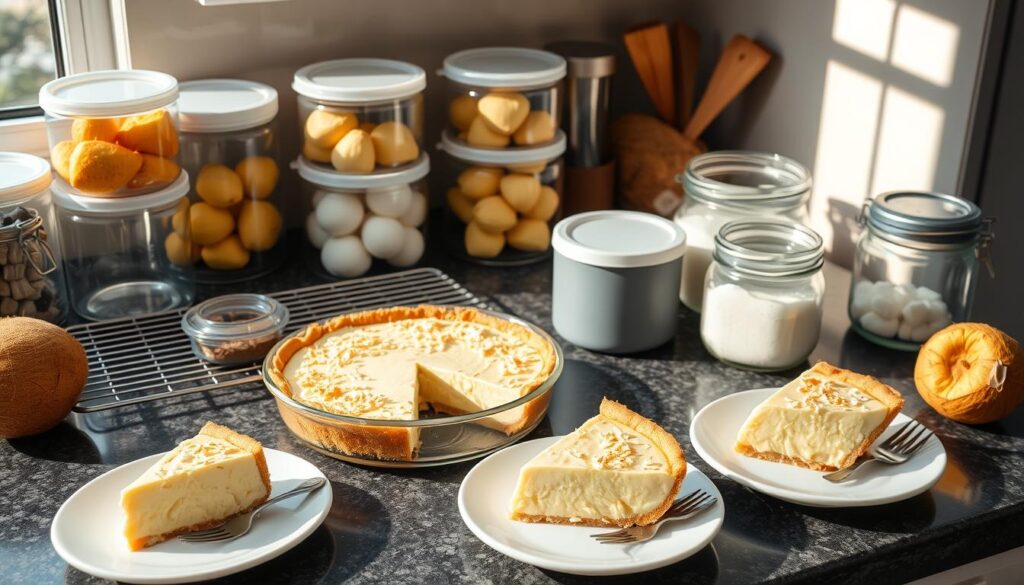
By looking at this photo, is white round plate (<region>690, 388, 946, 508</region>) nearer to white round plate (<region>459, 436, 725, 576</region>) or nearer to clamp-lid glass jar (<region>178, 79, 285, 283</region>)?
white round plate (<region>459, 436, 725, 576</region>)

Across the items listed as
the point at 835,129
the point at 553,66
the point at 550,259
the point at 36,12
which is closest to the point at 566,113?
the point at 553,66

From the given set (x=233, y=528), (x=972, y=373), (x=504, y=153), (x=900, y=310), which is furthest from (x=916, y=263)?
(x=233, y=528)

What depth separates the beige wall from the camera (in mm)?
1406

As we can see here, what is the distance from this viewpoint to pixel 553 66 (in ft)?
5.19

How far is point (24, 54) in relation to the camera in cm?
263

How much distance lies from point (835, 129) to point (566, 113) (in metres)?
0.40

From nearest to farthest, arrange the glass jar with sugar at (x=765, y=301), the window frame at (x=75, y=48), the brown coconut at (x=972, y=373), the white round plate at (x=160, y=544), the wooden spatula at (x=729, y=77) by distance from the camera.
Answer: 1. the white round plate at (x=160, y=544)
2. the brown coconut at (x=972, y=373)
3. the glass jar with sugar at (x=765, y=301)
4. the window frame at (x=75, y=48)
5. the wooden spatula at (x=729, y=77)

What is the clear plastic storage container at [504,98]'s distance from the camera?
5.01 ft

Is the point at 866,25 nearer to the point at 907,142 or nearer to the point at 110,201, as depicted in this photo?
the point at 907,142

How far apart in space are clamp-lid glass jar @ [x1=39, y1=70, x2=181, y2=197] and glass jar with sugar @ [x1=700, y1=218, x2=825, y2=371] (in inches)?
26.7

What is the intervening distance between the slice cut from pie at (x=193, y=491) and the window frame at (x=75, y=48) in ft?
2.28

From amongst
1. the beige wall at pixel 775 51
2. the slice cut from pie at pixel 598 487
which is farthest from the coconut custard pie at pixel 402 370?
the beige wall at pixel 775 51

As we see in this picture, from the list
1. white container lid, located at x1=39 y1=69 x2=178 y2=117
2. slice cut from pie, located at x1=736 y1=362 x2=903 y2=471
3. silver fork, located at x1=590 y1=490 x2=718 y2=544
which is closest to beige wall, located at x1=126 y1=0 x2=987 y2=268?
white container lid, located at x1=39 y1=69 x2=178 y2=117

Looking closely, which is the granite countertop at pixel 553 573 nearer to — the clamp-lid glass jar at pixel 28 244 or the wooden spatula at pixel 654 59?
the clamp-lid glass jar at pixel 28 244
